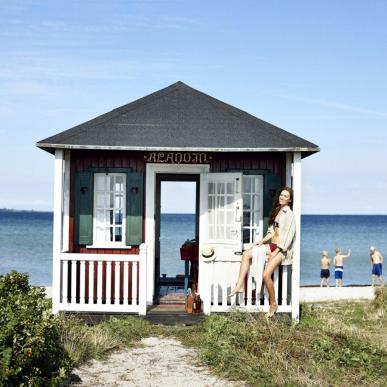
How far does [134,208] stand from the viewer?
42.2 feet

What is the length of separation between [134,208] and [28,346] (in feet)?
18.0

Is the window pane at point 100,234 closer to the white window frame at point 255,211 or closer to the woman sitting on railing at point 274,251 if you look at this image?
the white window frame at point 255,211

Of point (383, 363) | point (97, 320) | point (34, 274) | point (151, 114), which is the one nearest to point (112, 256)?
point (97, 320)

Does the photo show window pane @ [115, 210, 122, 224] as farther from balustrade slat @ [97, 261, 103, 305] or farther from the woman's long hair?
the woman's long hair

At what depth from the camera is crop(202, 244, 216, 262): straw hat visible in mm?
12047

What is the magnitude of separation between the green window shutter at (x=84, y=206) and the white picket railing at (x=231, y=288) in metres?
2.35

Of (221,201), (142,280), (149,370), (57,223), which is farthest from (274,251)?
(149,370)

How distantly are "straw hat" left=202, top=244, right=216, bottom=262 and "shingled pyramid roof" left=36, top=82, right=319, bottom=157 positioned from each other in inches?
63.9

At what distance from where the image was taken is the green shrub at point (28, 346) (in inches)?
289

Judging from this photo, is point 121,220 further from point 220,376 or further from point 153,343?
point 220,376

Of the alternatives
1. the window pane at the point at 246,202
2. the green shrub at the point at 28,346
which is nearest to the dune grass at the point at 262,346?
the green shrub at the point at 28,346

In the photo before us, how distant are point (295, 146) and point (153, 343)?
3.89 metres

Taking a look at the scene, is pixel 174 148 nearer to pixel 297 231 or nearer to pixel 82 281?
pixel 297 231

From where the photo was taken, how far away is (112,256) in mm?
11930
